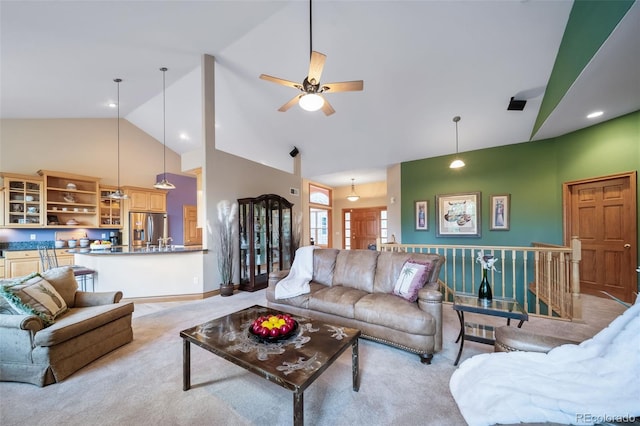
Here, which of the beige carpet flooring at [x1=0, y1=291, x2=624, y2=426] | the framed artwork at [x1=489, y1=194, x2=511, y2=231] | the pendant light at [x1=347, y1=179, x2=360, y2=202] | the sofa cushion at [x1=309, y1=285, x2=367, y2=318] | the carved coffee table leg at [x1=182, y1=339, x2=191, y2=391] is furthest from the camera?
the pendant light at [x1=347, y1=179, x2=360, y2=202]

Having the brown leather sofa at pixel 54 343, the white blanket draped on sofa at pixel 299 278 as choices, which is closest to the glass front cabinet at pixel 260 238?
the white blanket draped on sofa at pixel 299 278

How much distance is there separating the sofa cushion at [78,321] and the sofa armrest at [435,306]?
300cm

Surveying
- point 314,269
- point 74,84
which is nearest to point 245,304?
point 314,269

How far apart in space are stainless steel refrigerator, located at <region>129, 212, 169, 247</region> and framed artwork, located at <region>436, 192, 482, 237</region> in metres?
7.43

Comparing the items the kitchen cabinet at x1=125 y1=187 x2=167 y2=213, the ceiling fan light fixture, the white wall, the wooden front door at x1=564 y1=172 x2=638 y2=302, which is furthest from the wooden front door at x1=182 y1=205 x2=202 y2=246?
the wooden front door at x1=564 y1=172 x2=638 y2=302

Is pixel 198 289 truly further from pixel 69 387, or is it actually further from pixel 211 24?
pixel 211 24

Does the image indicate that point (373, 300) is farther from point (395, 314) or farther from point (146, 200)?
point (146, 200)

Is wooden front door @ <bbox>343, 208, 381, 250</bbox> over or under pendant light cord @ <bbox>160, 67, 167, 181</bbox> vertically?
under

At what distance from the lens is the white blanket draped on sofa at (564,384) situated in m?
1.01

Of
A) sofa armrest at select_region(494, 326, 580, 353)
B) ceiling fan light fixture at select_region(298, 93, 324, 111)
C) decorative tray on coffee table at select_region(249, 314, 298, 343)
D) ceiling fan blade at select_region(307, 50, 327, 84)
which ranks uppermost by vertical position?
ceiling fan blade at select_region(307, 50, 327, 84)

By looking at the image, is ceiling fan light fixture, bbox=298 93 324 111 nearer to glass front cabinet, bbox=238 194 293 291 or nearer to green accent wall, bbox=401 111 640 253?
glass front cabinet, bbox=238 194 293 291

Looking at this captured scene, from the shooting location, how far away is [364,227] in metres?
8.98

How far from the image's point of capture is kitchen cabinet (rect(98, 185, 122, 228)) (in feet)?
20.6

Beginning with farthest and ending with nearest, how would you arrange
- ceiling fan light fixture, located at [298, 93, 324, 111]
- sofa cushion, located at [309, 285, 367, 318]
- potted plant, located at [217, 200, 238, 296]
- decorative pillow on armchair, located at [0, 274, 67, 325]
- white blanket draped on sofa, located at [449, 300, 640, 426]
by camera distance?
potted plant, located at [217, 200, 238, 296] → sofa cushion, located at [309, 285, 367, 318] → ceiling fan light fixture, located at [298, 93, 324, 111] → decorative pillow on armchair, located at [0, 274, 67, 325] → white blanket draped on sofa, located at [449, 300, 640, 426]
